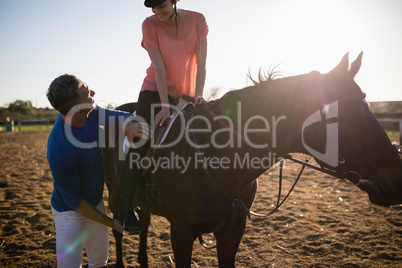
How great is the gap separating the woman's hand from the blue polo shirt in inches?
15.6

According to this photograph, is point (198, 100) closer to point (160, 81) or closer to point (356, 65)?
point (160, 81)

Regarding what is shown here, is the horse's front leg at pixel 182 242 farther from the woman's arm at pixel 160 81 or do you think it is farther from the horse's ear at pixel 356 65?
the horse's ear at pixel 356 65

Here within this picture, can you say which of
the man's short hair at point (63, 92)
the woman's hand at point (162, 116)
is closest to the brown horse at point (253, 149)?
the woman's hand at point (162, 116)

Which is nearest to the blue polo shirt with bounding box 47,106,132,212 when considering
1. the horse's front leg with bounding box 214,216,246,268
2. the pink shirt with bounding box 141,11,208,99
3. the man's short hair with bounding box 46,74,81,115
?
the man's short hair with bounding box 46,74,81,115

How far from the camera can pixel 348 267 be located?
3.70 m

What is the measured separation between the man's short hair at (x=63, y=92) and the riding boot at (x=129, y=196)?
0.75 m

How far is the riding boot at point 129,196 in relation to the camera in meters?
2.59

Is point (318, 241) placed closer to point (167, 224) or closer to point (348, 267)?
point (348, 267)

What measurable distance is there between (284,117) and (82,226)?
213 cm

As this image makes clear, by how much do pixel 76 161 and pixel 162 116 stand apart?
888 millimetres

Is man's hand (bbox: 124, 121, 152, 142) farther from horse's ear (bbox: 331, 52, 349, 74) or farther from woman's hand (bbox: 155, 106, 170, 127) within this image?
horse's ear (bbox: 331, 52, 349, 74)

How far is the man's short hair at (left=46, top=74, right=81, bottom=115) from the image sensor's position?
2221mm

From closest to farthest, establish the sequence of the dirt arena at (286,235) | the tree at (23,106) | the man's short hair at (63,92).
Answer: the man's short hair at (63,92) < the dirt arena at (286,235) < the tree at (23,106)

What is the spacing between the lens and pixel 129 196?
2670 mm
